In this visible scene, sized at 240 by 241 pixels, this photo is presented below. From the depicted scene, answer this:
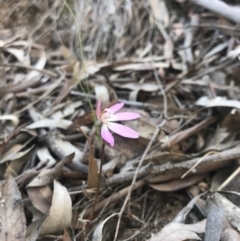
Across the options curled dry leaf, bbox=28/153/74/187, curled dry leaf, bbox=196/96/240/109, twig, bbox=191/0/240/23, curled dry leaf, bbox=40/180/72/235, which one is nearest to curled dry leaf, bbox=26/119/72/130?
curled dry leaf, bbox=28/153/74/187

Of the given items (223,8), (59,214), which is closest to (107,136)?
(59,214)

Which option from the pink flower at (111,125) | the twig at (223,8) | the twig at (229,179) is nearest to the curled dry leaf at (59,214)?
the pink flower at (111,125)

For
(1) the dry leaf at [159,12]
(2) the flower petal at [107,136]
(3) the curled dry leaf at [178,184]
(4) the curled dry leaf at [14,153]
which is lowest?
(3) the curled dry leaf at [178,184]

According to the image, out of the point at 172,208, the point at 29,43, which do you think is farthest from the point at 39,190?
the point at 29,43

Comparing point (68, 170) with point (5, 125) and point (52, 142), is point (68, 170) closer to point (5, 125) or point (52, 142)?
point (52, 142)

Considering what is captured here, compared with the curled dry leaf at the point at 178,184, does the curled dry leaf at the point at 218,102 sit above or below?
above

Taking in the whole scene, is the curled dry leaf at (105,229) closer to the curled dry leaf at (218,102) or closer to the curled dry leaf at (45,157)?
the curled dry leaf at (45,157)

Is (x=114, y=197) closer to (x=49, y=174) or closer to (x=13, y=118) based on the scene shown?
(x=49, y=174)
